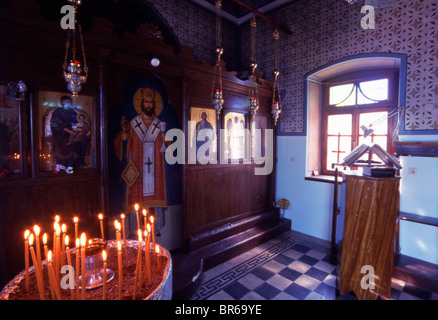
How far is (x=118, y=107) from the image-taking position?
3.11 meters

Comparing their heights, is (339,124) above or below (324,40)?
below

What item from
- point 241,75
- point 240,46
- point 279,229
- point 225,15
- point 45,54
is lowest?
point 279,229

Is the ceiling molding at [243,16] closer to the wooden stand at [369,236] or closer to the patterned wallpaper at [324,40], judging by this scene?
the patterned wallpaper at [324,40]

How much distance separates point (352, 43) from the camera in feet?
13.8

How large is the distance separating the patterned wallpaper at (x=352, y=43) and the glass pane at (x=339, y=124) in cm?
68

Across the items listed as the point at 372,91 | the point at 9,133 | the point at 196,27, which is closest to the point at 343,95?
the point at 372,91

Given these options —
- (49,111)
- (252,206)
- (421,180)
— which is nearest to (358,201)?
(421,180)

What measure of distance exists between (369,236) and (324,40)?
11.7 ft

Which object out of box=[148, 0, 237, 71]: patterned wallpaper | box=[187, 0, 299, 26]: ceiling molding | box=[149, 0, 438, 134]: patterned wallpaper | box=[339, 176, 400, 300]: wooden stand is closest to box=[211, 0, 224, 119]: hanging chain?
box=[148, 0, 237, 71]: patterned wallpaper

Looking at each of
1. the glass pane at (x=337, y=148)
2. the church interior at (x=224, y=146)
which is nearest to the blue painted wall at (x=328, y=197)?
the church interior at (x=224, y=146)

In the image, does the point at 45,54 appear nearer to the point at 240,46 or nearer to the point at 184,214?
the point at 184,214

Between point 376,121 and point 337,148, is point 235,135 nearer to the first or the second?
point 337,148

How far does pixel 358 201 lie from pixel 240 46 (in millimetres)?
4636

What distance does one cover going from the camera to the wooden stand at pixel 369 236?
2861mm
